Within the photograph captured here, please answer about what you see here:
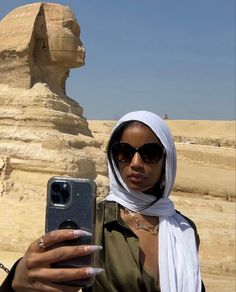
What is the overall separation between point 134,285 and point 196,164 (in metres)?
20.2

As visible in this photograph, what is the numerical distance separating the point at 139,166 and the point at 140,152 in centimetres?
6

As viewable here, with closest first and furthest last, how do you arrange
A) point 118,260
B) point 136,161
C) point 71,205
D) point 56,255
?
point 56,255 < point 71,205 < point 118,260 < point 136,161

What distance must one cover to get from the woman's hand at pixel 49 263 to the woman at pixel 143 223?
1.44 feet

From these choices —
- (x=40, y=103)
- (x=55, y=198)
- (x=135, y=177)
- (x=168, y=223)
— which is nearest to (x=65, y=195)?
(x=55, y=198)

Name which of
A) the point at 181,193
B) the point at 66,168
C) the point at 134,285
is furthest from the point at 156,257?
the point at 181,193

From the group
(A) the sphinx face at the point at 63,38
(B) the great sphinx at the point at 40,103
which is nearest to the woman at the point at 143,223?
(B) the great sphinx at the point at 40,103

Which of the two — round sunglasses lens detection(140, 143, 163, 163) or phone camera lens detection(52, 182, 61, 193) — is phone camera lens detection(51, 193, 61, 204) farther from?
round sunglasses lens detection(140, 143, 163, 163)

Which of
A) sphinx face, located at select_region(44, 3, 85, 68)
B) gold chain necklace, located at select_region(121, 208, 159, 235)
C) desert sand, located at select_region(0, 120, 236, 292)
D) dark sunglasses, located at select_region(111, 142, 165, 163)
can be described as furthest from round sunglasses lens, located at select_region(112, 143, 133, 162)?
sphinx face, located at select_region(44, 3, 85, 68)

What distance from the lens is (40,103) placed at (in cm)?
935

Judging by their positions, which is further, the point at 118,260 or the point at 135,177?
the point at 135,177

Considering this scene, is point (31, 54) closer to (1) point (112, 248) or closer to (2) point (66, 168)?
(2) point (66, 168)

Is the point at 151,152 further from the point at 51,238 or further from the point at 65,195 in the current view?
the point at 51,238

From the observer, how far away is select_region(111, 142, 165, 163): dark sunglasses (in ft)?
5.91

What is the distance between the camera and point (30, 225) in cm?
740
